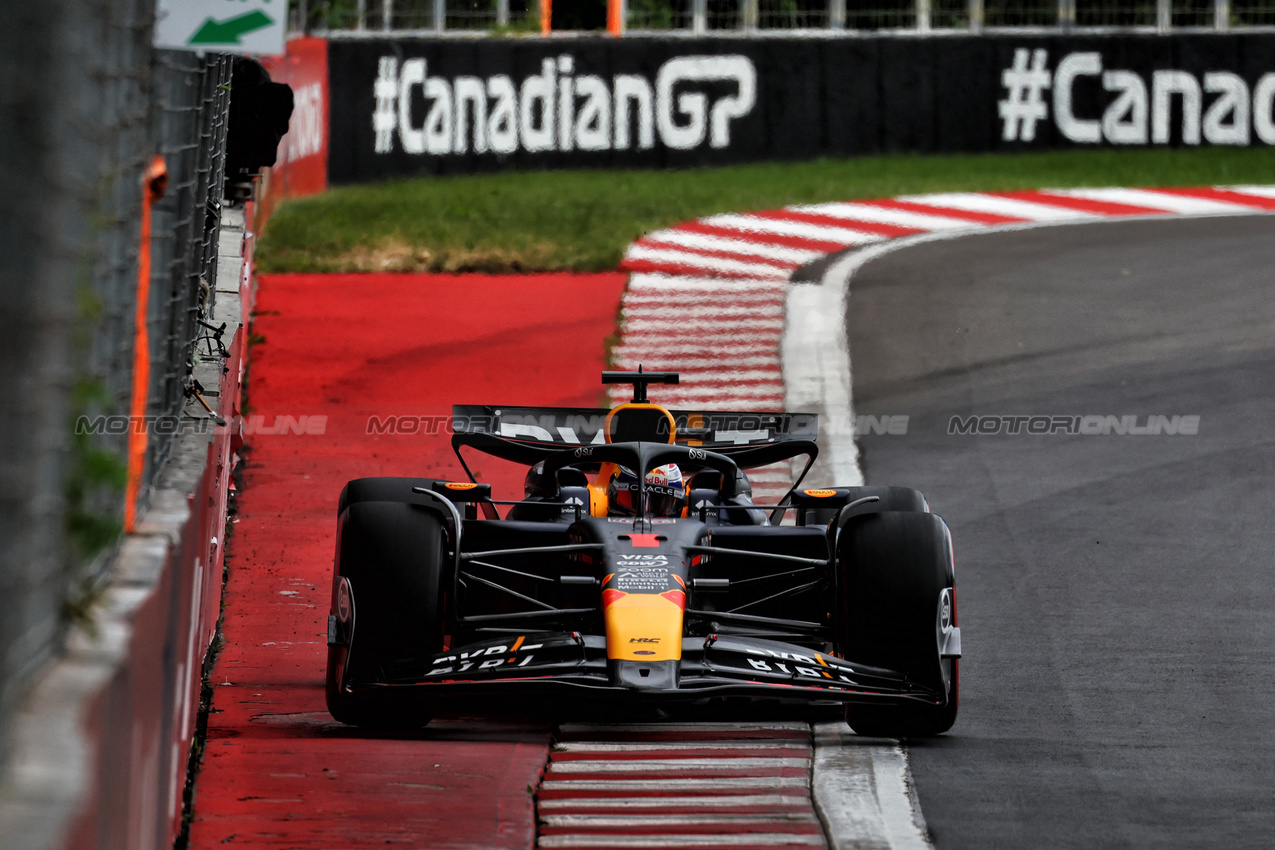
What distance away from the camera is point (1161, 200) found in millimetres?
19609

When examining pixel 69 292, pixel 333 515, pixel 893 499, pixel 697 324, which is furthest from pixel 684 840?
pixel 697 324

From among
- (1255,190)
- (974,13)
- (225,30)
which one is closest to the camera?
(225,30)

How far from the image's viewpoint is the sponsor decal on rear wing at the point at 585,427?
778cm

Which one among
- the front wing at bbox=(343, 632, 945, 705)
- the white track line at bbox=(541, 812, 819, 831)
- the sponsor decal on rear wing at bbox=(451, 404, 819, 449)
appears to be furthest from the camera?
the sponsor decal on rear wing at bbox=(451, 404, 819, 449)

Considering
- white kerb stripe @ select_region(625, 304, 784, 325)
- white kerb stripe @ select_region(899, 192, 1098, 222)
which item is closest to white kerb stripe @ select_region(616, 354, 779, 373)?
white kerb stripe @ select_region(625, 304, 784, 325)

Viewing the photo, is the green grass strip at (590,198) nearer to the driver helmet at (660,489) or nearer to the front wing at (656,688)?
the driver helmet at (660,489)

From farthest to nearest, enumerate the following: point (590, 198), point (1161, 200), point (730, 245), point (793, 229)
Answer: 1. point (1161, 200)
2. point (590, 198)
3. point (793, 229)
4. point (730, 245)

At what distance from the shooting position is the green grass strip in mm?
16469

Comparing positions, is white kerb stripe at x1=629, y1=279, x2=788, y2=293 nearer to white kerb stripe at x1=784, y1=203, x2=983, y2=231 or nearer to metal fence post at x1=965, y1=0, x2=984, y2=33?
white kerb stripe at x1=784, y1=203, x2=983, y2=231

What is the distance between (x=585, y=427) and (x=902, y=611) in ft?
6.10

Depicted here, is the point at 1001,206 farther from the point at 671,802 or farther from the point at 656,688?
the point at 671,802

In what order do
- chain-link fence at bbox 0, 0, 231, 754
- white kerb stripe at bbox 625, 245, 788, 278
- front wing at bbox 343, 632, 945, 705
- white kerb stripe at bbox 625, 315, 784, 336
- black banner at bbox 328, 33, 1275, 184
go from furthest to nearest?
black banner at bbox 328, 33, 1275, 184
white kerb stripe at bbox 625, 245, 788, 278
white kerb stripe at bbox 625, 315, 784, 336
front wing at bbox 343, 632, 945, 705
chain-link fence at bbox 0, 0, 231, 754

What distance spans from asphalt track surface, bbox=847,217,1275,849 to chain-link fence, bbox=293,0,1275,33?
339cm

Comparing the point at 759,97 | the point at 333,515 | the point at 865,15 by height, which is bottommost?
the point at 333,515
